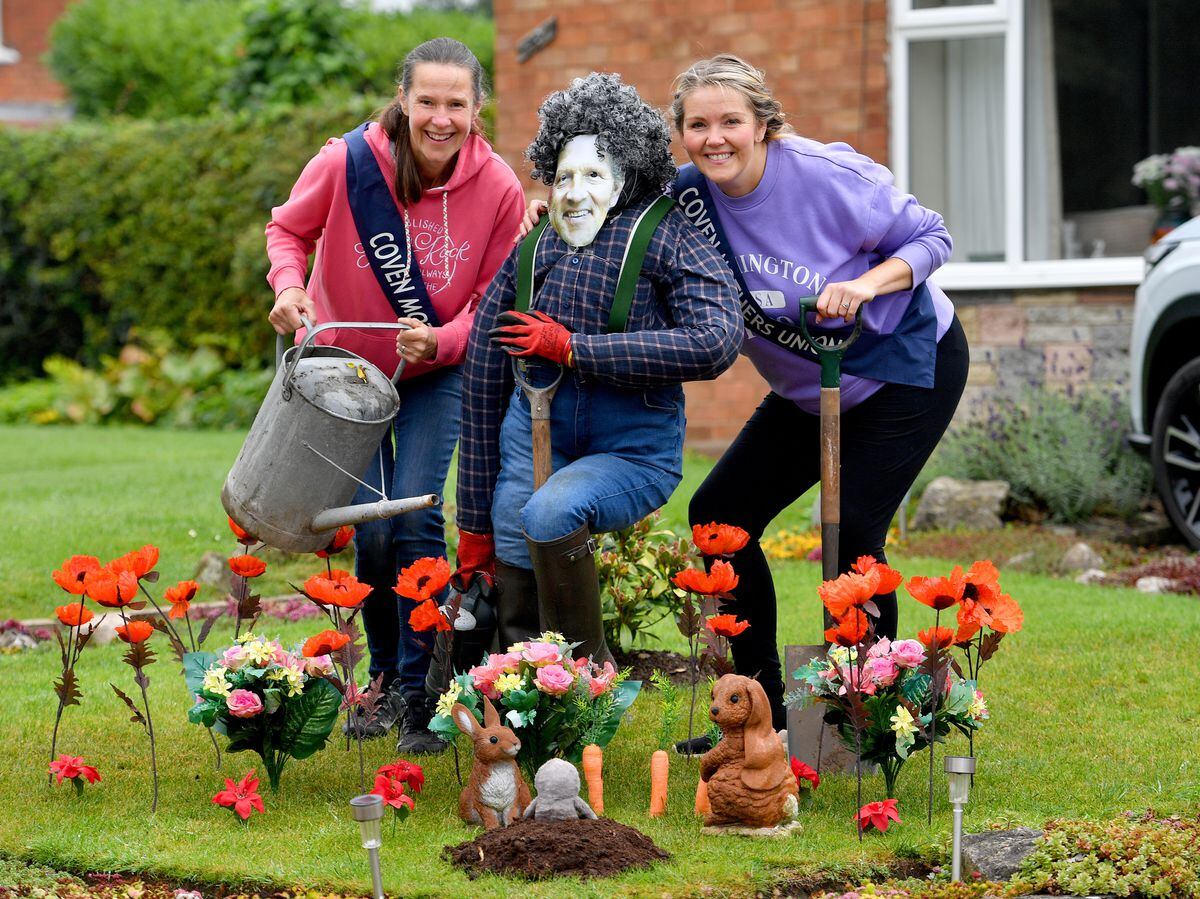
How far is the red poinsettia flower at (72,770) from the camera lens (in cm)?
389

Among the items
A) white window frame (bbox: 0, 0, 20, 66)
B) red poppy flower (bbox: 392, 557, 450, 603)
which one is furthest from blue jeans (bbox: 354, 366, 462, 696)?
Result: white window frame (bbox: 0, 0, 20, 66)

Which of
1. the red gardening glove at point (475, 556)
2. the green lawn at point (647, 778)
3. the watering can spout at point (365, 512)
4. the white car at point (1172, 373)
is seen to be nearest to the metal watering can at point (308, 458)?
the watering can spout at point (365, 512)

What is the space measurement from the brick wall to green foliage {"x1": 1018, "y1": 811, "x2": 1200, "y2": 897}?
2307cm

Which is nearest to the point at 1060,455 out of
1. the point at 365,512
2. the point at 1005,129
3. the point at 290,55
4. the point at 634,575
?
the point at 1005,129

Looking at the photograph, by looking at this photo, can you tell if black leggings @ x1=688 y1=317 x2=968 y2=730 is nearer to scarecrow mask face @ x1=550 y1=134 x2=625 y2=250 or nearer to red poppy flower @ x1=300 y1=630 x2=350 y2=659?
scarecrow mask face @ x1=550 y1=134 x2=625 y2=250

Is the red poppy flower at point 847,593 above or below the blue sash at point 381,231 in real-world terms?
below

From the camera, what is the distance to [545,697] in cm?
367

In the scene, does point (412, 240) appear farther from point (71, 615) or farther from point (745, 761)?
point (745, 761)

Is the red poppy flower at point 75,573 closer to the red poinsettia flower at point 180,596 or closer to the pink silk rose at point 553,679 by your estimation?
the red poinsettia flower at point 180,596

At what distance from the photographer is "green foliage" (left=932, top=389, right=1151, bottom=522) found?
27.9ft

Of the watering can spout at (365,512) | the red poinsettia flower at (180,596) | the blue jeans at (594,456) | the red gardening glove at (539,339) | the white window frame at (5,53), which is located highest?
the white window frame at (5,53)

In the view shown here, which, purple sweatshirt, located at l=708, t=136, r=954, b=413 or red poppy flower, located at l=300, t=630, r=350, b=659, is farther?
purple sweatshirt, located at l=708, t=136, r=954, b=413

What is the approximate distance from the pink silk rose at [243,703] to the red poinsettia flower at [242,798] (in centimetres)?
14

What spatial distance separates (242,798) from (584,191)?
1697 mm
